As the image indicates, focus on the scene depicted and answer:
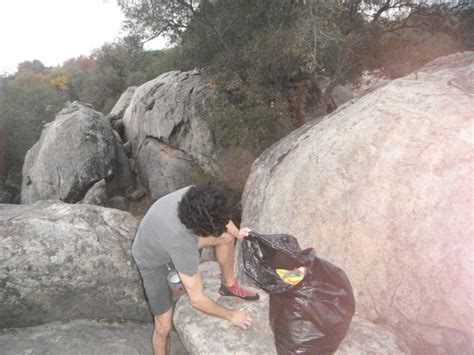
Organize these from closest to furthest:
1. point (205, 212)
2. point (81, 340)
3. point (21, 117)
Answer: point (205, 212)
point (81, 340)
point (21, 117)

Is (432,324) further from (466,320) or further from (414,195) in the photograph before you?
(414,195)

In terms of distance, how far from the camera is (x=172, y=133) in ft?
39.0

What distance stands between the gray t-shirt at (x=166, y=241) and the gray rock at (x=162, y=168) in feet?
24.9

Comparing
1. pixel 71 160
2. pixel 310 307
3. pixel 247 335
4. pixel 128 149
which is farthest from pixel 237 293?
pixel 128 149

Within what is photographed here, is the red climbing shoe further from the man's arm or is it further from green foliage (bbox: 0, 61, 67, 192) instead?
green foliage (bbox: 0, 61, 67, 192)

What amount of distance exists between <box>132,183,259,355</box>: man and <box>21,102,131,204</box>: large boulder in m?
9.19

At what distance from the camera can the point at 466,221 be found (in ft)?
10.9

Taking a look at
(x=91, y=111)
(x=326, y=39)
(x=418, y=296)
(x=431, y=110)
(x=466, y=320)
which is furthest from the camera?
(x=91, y=111)

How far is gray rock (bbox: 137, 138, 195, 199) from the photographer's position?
11.7 meters

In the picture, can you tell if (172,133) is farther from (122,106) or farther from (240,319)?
(240,319)

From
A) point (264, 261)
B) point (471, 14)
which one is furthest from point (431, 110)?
point (471, 14)

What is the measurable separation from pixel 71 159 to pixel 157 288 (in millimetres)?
9672

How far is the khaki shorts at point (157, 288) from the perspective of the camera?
351 centimetres

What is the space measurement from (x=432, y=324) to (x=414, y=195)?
125 cm
